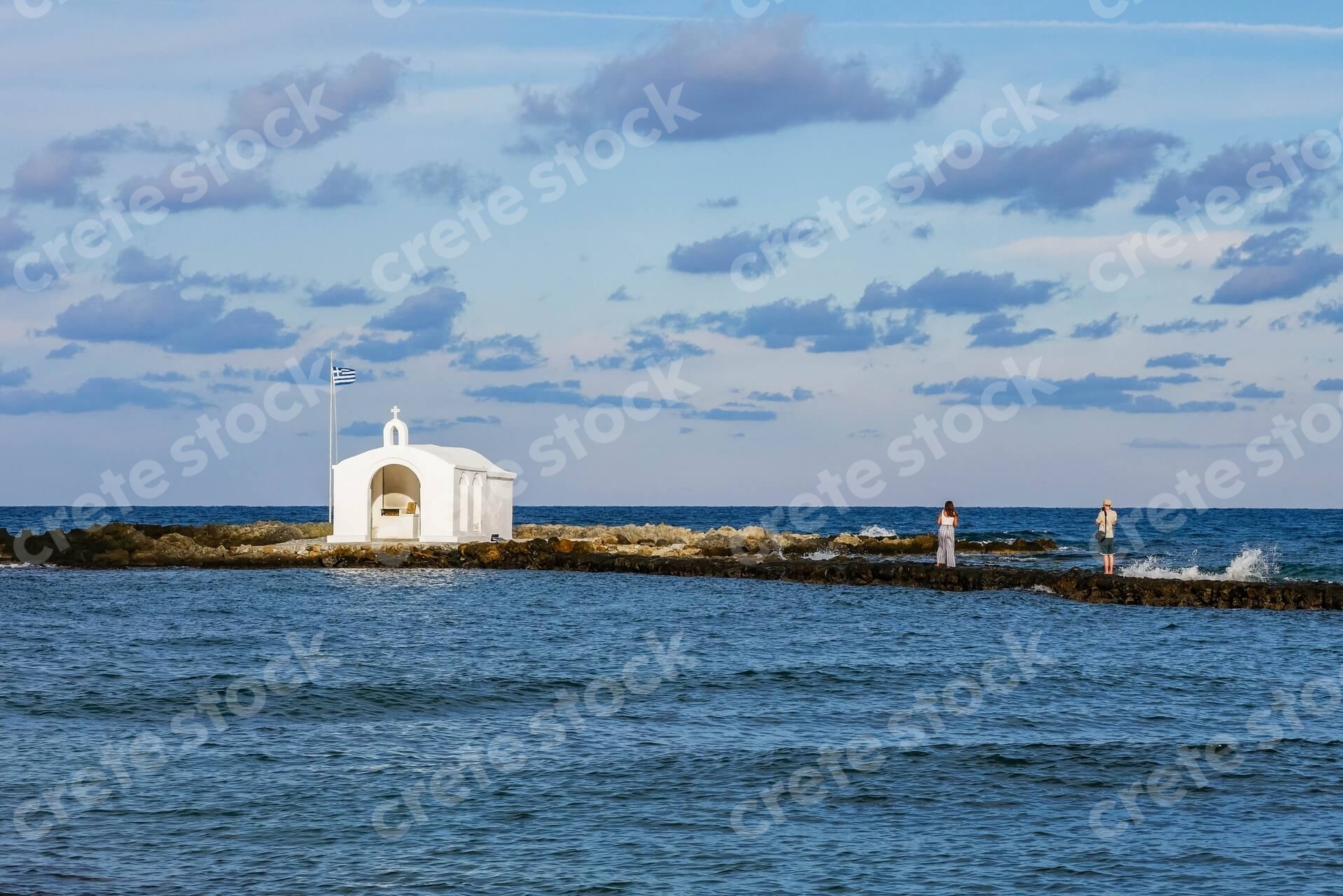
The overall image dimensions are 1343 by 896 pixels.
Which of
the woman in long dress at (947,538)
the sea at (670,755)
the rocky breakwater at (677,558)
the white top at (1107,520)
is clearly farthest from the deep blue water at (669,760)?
the woman in long dress at (947,538)

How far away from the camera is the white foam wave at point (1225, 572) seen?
125 ft

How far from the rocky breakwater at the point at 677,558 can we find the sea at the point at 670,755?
12.3 feet

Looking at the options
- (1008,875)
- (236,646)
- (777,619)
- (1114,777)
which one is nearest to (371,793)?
(1008,875)

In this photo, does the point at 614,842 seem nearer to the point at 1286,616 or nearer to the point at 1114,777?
the point at 1114,777

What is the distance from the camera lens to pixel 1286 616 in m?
30.8

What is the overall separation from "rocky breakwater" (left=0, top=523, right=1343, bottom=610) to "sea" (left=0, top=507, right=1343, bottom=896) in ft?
12.3

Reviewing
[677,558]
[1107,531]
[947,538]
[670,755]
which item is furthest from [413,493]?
[670,755]

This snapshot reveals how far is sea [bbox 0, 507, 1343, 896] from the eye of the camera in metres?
11.3

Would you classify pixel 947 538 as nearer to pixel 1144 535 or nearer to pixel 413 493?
pixel 413 493

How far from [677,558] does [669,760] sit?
33.0 meters

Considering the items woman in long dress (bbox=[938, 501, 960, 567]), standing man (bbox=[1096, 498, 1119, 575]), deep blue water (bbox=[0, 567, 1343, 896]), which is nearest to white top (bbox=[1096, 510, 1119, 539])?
standing man (bbox=[1096, 498, 1119, 575])

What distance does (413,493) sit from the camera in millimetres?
51812

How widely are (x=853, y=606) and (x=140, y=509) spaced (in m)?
146

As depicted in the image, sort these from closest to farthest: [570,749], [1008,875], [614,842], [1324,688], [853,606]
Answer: [1008,875]
[614,842]
[570,749]
[1324,688]
[853,606]
